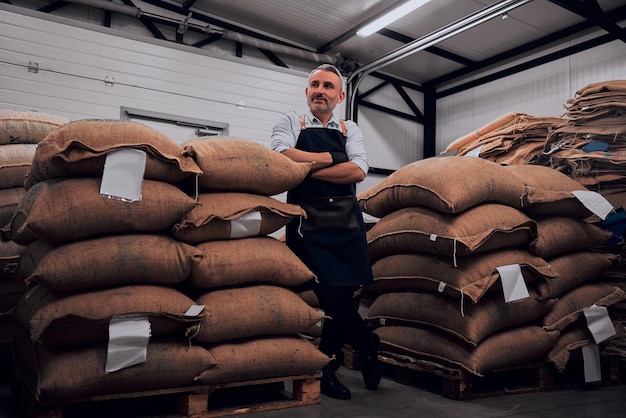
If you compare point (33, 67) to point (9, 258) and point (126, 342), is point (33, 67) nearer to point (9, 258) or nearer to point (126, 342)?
point (9, 258)

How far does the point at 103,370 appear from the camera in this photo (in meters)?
2.35

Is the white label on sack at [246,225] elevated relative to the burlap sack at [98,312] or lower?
elevated

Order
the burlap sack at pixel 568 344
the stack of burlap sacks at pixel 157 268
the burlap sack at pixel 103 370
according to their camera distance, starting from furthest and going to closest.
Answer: the burlap sack at pixel 568 344
the stack of burlap sacks at pixel 157 268
the burlap sack at pixel 103 370

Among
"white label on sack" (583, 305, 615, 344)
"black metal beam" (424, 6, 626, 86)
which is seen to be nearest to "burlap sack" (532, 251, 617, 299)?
"white label on sack" (583, 305, 615, 344)

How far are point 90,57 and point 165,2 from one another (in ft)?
6.65

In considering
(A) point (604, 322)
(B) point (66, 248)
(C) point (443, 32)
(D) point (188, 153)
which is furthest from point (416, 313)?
(C) point (443, 32)

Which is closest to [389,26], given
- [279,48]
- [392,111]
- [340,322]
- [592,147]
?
[279,48]

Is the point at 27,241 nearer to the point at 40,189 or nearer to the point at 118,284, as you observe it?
the point at 40,189

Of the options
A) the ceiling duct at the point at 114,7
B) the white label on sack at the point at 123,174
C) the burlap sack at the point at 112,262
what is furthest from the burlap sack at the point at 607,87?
the ceiling duct at the point at 114,7

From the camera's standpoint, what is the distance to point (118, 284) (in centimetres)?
253

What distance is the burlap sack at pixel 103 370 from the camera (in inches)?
89.5

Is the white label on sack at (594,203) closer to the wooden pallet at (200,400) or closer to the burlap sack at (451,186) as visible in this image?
the burlap sack at (451,186)

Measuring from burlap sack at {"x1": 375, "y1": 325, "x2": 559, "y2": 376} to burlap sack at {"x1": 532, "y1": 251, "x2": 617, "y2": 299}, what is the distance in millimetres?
279

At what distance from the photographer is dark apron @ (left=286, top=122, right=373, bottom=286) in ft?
10.5
